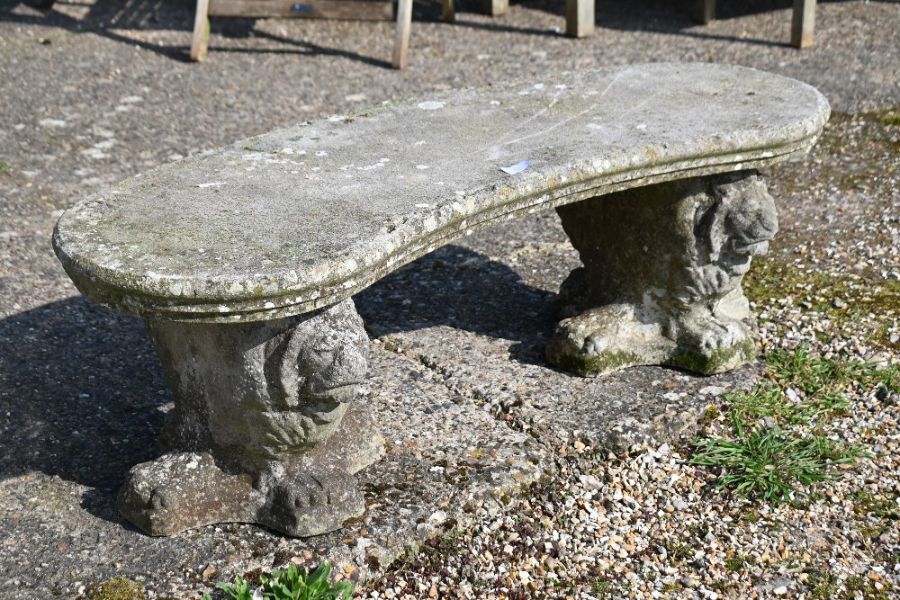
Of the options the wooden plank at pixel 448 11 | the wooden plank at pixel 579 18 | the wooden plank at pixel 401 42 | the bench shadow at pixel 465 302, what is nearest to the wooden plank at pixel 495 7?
the wooden plank at pixel 448 11

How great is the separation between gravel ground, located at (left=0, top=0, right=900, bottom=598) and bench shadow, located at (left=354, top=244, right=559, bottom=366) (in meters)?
0.07

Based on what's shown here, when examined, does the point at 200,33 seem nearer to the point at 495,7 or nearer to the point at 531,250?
the point at 495,7

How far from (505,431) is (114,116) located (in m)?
3.16

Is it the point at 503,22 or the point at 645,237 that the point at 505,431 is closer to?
the point at 645,237

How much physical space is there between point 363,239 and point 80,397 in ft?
4.16

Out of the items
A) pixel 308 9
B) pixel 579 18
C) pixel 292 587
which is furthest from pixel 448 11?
pixel 292 587

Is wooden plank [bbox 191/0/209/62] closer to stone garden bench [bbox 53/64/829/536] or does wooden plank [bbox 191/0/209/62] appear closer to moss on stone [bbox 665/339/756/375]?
stone garden bench [bbox 53/64/829/536]

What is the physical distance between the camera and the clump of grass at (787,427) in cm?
323

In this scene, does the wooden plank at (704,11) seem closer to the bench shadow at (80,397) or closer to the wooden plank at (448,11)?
the wooden plank at (448,11)

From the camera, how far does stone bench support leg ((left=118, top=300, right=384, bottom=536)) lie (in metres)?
2.71

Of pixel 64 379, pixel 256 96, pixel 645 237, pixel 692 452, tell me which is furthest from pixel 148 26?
pixel 692 452

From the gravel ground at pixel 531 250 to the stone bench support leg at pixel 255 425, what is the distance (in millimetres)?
135

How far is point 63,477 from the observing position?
10.1 ft

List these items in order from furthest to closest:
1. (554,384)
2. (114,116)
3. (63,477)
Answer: (114,116)
(554,384)
(63,477)
